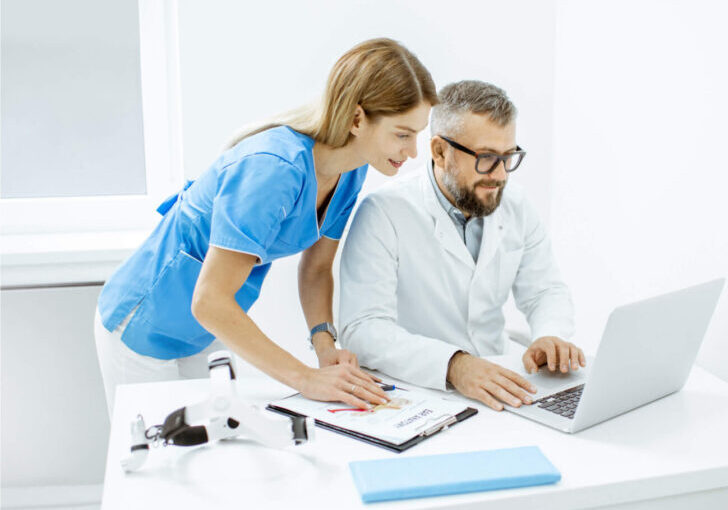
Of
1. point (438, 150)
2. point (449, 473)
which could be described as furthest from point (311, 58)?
point (449, 473)

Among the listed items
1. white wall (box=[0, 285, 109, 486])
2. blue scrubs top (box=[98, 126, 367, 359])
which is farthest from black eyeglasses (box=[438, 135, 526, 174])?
white wall (box=[0, 285, 109, 486])

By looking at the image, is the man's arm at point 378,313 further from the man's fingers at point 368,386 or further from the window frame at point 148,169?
the window frame at point 148,169

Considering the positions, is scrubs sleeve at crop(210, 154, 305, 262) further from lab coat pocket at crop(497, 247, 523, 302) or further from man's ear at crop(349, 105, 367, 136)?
lab coat pocket at crop(497, 247, 523, 302)

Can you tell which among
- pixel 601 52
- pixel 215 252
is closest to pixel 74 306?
pixel 215 252

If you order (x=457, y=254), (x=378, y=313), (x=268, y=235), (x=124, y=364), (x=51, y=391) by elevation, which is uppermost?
(x=268, y=235)

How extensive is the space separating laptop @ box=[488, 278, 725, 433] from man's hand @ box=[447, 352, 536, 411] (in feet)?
0.07

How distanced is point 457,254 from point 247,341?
66 cm

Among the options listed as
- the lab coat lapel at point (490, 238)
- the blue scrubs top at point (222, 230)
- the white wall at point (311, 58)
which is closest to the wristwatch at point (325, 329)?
the blue scrubs top at point (222, 230)

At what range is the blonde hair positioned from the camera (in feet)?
4.74

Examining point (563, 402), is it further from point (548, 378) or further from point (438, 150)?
point (438, 150)

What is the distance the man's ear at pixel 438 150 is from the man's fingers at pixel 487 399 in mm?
646

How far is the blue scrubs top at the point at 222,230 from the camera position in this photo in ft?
4.47

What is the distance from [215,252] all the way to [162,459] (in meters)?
0.39

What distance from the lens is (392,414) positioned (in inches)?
50.8
